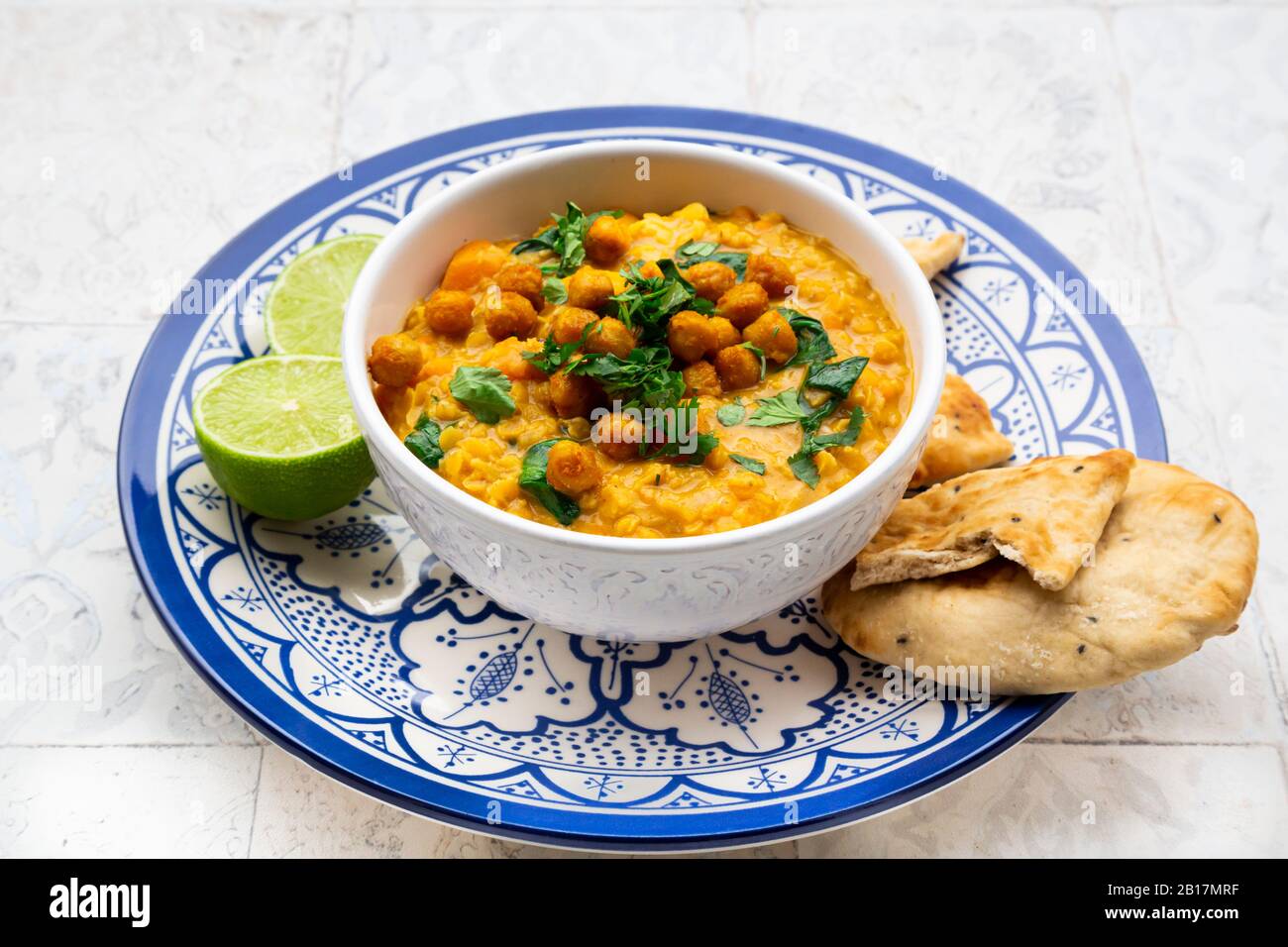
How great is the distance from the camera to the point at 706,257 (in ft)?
12.5

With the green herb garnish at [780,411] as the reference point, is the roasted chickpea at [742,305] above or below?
above

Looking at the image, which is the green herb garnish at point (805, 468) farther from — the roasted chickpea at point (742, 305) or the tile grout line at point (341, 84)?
the tile grout line at point (341, 84)

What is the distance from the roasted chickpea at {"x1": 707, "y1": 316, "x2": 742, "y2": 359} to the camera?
350cm

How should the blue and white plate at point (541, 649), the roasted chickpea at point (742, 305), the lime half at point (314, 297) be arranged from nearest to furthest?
the blue and white plate at point (541, 649), the roasted chickpea at point (742, 305), the lime half at point (314, 297)

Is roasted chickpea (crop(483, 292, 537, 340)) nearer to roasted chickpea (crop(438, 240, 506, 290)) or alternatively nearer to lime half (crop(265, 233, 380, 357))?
roasted chickpea (crop(438, 240, 506, 290))

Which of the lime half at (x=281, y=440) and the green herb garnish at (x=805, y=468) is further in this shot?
the lime half at (x=281, y=440)

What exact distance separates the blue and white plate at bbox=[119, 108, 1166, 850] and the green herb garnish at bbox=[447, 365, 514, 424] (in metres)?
0.64

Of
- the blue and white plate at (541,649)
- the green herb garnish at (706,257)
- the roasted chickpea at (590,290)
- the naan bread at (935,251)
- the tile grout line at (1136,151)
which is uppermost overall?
the tile grout line at (1136,151)

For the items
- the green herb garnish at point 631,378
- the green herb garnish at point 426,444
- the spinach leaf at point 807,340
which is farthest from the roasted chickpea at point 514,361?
the spinach leaf at point 807,340

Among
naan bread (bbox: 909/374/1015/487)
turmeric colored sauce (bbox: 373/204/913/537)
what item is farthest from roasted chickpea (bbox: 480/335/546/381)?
naan bread (bbox: 909/374/1015/487)

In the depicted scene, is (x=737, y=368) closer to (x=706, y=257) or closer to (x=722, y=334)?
(x=722, y=334)

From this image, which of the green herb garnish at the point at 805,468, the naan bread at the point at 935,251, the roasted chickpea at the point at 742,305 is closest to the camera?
the green herb garnish at the point at 805,468

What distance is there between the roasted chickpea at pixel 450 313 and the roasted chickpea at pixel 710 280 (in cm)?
64

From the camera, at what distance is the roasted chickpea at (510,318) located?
3598 mm
